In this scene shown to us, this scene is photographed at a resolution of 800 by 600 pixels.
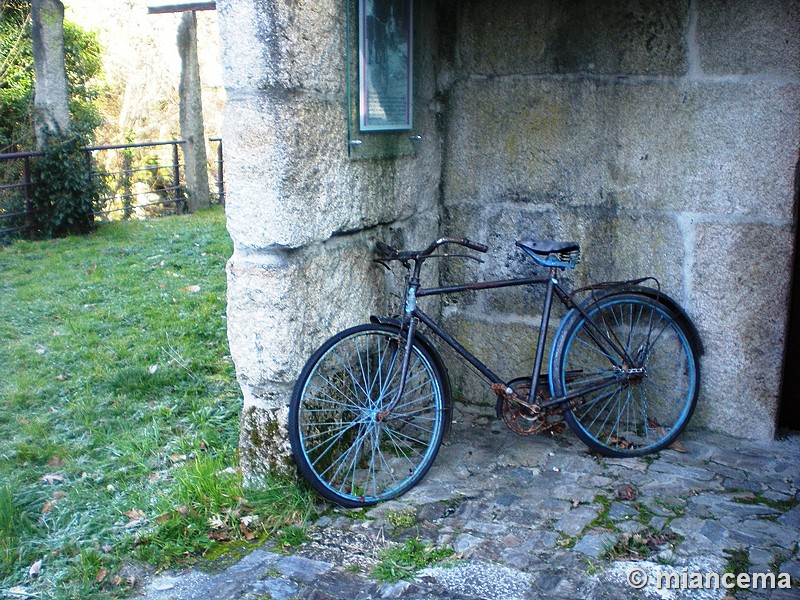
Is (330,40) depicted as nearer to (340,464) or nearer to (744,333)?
(340,464)

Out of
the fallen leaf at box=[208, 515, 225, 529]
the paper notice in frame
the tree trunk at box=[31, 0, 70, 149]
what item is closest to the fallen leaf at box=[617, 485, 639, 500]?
the fallen leaf at box=[208, 515, 225, 529]

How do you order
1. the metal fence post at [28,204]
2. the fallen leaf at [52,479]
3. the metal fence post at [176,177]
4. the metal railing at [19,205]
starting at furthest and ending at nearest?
the metal fence post at [176,177] < the metal fence post at [28,204] < the metal railing at [19,205] < the fallen leaf at [52,479]

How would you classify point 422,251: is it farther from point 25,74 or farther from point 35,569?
point 25,74

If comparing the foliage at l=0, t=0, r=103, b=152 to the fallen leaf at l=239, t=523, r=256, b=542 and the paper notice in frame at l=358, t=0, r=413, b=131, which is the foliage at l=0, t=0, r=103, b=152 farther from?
the fallen leaf at l=239, t=523, r=256, b=542

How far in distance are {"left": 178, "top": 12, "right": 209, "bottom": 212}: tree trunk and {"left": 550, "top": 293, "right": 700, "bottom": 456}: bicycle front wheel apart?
1040 centimetres

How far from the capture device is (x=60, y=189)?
1067cm

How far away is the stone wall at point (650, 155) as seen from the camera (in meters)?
4.00

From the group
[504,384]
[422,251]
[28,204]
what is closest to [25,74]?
[28,204]

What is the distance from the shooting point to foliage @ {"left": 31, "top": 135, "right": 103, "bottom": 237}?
34.9 ft

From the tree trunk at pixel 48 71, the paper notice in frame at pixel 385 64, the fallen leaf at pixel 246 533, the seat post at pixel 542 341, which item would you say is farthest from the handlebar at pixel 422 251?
the tree trunk at pixel 48 71

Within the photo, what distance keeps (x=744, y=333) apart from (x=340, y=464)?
2.07 meters

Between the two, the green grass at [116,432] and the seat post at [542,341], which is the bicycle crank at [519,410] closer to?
the seat post at [542,341]

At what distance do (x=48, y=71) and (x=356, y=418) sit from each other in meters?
8.91

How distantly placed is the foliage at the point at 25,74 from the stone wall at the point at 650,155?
28.6 ft
